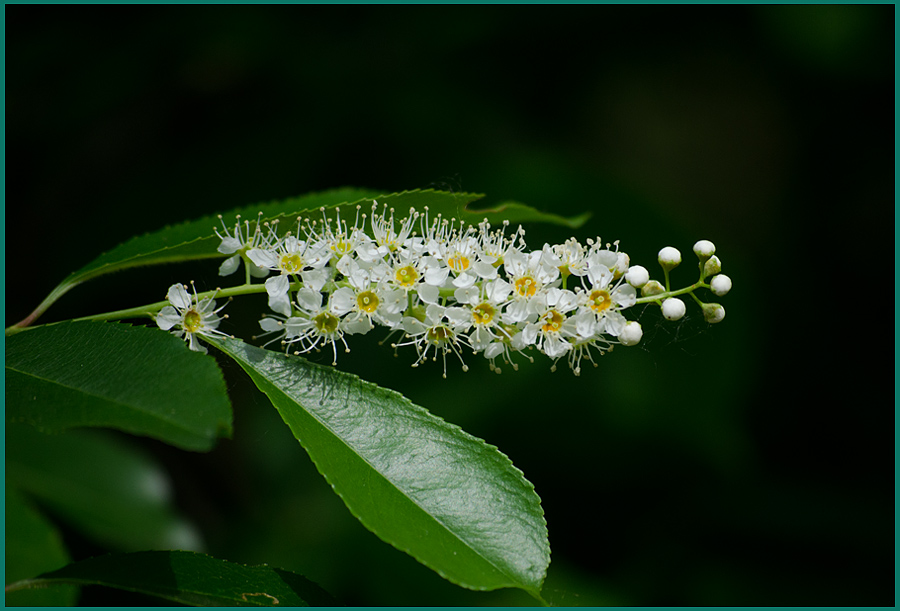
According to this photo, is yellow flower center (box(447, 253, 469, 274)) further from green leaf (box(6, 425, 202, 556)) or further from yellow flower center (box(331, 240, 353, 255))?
green leaf (box(6, 425, 202, 556))

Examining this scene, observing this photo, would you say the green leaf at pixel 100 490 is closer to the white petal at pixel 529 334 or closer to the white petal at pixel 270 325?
the white petal at pixel 270 325

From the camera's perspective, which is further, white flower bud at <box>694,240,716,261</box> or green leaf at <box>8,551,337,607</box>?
white flower bud at <box>694,240,716,261</box>

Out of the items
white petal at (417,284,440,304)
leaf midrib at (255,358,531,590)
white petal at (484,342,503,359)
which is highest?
white petal at (417,284,440,304)

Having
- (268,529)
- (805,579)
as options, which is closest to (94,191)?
(268,529)

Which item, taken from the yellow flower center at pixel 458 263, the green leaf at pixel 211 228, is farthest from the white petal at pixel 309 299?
the yellow flower center at pixel 458 263

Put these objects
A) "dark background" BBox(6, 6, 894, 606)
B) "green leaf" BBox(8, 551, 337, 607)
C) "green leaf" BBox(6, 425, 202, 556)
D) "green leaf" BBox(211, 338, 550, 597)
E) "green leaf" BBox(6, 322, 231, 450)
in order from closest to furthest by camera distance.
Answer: "green leaf" BBox(6, 322, 231, 450), "green leaf" BBox(211, 338, 550, 597), "green leaf" BBox(8, 551, 337, 607), "green leaf" BBox(6, 425, 202, 556), "dark background" BBox(6, 6, 894, 606)

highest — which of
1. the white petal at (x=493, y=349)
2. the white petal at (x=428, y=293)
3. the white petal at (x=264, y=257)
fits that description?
the white petal at (x=264, y=257)

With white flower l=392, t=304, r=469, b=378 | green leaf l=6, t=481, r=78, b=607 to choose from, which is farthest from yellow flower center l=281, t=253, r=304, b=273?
green leaf l=6, t=481, r=78, b=607
